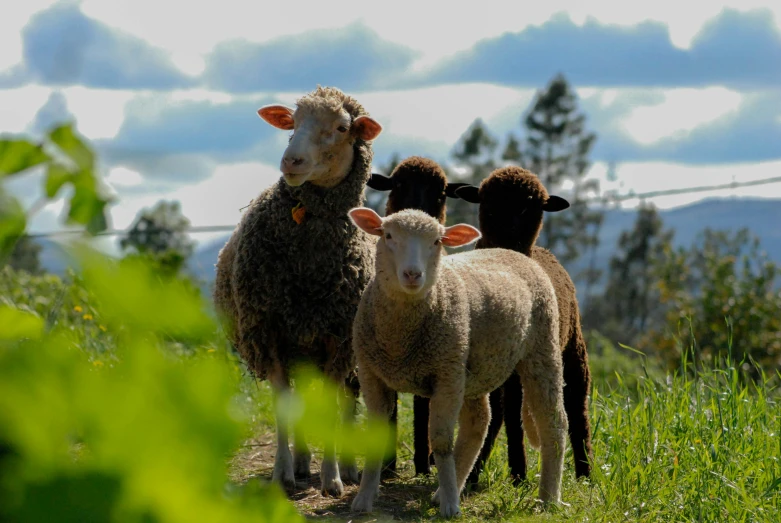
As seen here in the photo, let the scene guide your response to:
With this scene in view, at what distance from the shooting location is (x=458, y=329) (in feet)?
16.3

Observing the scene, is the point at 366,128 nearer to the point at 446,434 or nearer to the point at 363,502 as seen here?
the point at 446,434

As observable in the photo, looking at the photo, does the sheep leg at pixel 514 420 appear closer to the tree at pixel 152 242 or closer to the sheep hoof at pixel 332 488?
the sheep hoof at pixel 332 488

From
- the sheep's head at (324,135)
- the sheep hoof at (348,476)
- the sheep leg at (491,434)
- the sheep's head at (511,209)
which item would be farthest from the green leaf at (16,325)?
the sheep's head at (511,209)

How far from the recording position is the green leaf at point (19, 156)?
0.55m

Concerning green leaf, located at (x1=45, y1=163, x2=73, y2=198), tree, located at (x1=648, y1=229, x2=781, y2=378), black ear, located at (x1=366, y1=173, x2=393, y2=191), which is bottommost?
tree, located at (x1=648, y1=229, x2=781, y2=378)

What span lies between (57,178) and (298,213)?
16.4 feet

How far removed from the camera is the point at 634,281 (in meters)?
48.3

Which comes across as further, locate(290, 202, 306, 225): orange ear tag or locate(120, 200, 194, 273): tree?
locate(290, 202, 306, 225): orange ear tag

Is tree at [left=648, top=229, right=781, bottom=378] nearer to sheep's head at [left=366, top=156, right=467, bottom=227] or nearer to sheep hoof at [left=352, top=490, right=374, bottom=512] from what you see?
sheep's head at [left=366, top=156, right=467, bottom=227]

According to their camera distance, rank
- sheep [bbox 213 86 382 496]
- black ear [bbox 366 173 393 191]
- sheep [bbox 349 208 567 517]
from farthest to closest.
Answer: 1. black ear [bbox 366 173 393 191]
2. sheep [bbox 213 86 382 496]
3. sheep [bbox 349 208 567 517]

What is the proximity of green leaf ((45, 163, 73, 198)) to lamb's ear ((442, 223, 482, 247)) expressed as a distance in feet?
14.6

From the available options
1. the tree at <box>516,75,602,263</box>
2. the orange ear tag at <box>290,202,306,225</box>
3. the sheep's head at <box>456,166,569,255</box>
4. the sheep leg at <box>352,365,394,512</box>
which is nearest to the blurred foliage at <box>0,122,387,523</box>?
the sheep leg at <box>352,365,394,512</box>

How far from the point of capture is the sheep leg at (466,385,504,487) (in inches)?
233

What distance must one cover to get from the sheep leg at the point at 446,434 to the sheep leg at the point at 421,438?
1.00 meters
